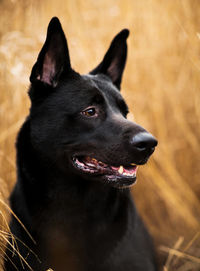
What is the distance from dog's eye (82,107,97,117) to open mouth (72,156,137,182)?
0.29 metres

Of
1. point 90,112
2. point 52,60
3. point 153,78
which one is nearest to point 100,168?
point 90,112

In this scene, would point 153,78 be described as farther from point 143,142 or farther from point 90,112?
point 143,142

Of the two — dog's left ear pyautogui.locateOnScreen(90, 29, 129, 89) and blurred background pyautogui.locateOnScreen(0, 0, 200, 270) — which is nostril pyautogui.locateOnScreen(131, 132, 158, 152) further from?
blurred background pyautogui.locateOnScreen(0, 0, 200, 270)

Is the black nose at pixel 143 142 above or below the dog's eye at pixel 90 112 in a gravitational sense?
below

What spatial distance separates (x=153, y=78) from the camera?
12.1 feet

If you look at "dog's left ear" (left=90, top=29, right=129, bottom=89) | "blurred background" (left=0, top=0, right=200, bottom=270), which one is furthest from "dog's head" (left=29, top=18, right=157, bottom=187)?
"blurred background" (left=0, top=0, right=200, bottom=270)

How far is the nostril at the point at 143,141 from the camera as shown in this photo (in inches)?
75.7

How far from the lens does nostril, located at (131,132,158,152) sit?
1.92m

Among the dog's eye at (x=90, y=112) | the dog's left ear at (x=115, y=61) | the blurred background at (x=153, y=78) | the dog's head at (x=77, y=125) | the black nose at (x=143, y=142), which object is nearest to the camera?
the black nose at (x=143, y=142)

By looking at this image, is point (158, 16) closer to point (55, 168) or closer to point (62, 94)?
point (62, 94)

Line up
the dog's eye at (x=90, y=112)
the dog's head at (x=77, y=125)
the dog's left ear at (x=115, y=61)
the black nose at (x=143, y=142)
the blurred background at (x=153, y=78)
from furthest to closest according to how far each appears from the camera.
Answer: the blurred background at (x=153, y=78), the dog's left ear at (x=115, y=61), the dog's eye at (x=90, y=112), the dog's head at (x=77, y=125), the black nose at (x=143, y=142)

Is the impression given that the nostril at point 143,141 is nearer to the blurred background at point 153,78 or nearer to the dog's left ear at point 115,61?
the dog's left ear at point 115,61

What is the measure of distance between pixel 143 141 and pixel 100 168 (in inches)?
16.0

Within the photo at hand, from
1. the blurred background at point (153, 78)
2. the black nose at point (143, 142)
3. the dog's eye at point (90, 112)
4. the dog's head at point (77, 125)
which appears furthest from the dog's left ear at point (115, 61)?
the black nose at point (143, 142)
